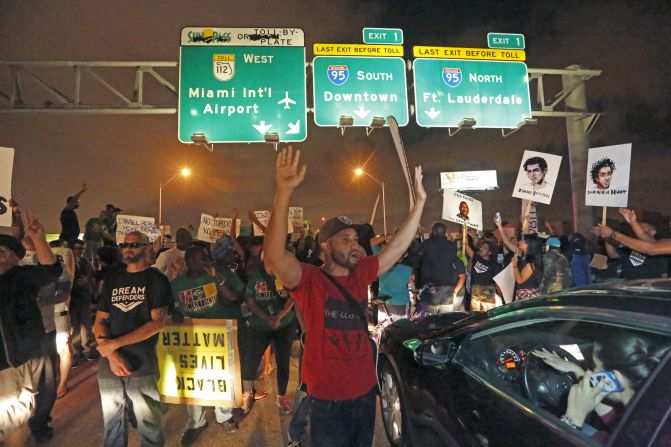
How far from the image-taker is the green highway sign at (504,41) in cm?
948

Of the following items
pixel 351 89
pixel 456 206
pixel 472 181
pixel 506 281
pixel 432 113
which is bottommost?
pixel 506 281

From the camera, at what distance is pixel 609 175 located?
6160 mm

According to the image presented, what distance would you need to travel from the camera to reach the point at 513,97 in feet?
31.3

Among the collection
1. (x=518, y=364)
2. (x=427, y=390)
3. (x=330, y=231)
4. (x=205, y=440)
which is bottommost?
(x=205, y=440)

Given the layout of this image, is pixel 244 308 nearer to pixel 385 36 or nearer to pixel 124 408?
pixel 124 408

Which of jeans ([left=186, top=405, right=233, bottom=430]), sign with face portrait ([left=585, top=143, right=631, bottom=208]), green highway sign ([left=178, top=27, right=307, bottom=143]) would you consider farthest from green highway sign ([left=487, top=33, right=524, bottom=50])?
jeans ([left=186, top=405, right=233, bottom=430])

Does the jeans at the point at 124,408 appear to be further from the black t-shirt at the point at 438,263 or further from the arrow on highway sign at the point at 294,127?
the arrow on highway sign at the point at 294,127

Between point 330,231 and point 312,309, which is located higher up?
point 330,231

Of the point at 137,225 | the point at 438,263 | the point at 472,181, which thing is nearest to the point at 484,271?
the point at 438,263

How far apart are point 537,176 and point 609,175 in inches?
56.6

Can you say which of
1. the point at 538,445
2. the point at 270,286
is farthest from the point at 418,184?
the point at 270,286

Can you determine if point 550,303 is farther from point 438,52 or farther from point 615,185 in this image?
point 438,52

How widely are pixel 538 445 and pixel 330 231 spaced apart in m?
1.57

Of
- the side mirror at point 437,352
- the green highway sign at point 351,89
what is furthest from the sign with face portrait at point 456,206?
the side mirror at point 437,352
